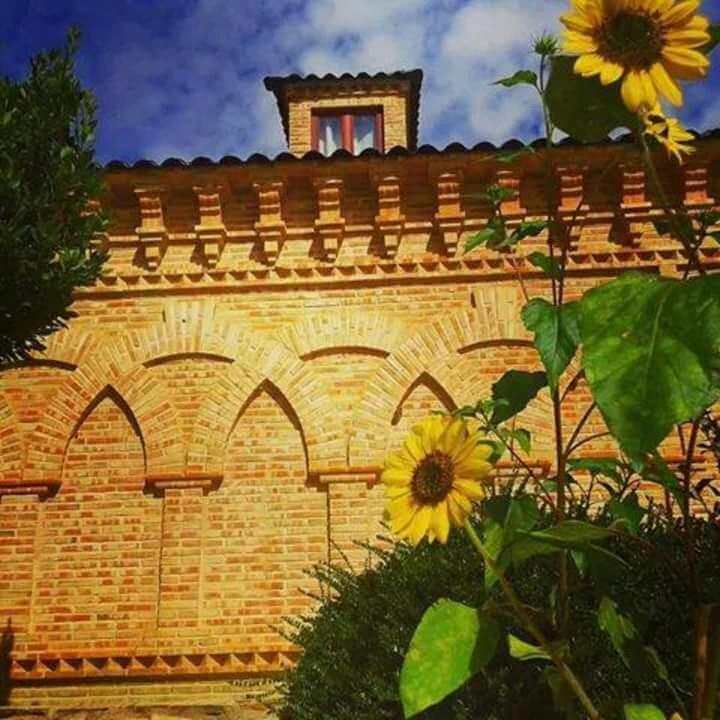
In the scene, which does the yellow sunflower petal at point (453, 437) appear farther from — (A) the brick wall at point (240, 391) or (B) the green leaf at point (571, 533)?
(A) the brick wall at point (240, 391)

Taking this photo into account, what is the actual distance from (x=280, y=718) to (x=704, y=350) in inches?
172

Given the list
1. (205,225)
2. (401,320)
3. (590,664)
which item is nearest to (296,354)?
(401,320)

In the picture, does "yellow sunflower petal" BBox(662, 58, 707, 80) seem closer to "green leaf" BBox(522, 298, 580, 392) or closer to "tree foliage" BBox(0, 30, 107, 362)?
"green leaf" BBox(522, 298, 580, 392)

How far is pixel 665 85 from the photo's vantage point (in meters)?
1.17

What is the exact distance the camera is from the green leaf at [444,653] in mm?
1201

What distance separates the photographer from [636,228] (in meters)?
9.38

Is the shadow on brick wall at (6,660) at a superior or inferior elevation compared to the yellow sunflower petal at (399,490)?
inferior

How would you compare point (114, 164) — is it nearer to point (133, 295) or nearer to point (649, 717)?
point (133, 295)

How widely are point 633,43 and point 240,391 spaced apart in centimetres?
801

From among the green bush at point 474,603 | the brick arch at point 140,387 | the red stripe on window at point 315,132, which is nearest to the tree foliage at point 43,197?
Answer: the brick arch at point 140,387

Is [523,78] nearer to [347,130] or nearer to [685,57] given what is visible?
[685,57]

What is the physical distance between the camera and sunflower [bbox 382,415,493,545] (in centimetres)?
153

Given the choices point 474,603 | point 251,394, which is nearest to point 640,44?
point 474,603

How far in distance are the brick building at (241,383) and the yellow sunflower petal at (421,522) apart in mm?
7049
